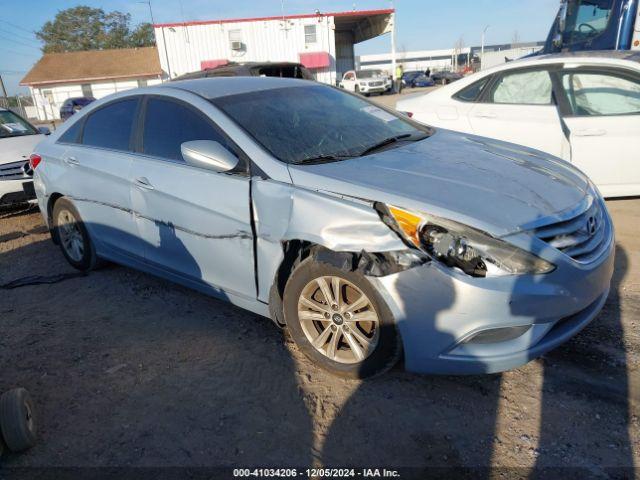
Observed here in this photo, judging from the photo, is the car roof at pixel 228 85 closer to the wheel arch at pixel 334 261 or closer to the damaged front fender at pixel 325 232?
the damaged front fender at pixel 325 232

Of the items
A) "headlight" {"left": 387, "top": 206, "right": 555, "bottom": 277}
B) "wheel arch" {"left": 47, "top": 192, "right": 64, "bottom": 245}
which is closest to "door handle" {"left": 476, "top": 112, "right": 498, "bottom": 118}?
"headlight" {"left": 387, "top": 206, "right": 555, "bottom": 277}

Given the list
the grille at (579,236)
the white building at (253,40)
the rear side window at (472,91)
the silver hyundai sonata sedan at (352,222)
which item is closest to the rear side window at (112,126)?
the silver hyundai sonata sedan at (352,222)

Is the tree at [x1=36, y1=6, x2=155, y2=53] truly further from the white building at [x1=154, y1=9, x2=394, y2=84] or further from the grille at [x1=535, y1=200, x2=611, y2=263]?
the grille at [x1=535, y1=200, x2=611, y2=263]

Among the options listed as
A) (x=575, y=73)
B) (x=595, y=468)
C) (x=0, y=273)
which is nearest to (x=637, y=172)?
(x=575, y=73)

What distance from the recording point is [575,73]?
5.08m

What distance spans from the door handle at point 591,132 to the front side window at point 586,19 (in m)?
4.37

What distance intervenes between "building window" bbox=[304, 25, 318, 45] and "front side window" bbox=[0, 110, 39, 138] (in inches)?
1150

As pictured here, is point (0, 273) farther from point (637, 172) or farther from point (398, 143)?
point (637, 172)

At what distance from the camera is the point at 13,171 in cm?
646

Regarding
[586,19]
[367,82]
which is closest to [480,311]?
[586,19]

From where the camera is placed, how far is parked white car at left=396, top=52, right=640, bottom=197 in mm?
4855

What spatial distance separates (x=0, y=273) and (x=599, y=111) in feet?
19.7

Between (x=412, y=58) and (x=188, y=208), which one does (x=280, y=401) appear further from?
(x=412, y=58)

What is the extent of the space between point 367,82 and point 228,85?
29353mm
